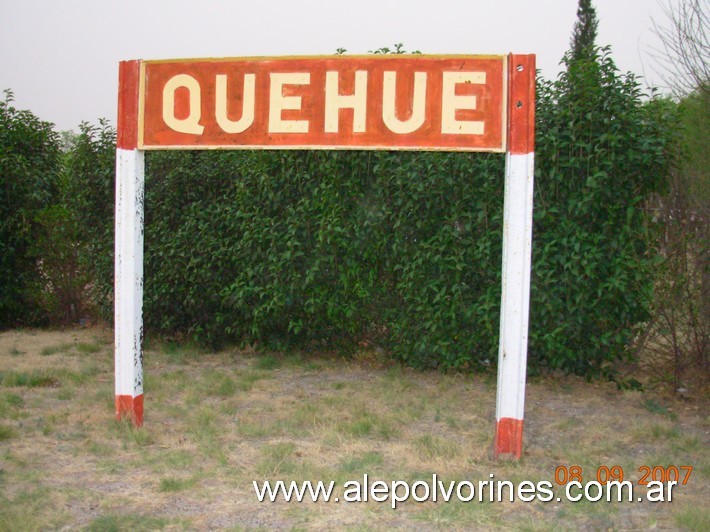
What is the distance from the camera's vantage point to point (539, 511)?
4.01 m

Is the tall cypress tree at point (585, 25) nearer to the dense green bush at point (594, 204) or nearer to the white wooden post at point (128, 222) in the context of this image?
the dense green bush at point (594, 204)

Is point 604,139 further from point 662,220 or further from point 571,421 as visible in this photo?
point 571,421

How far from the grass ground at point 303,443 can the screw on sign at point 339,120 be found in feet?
1.64

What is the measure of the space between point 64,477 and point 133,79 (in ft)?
9.26

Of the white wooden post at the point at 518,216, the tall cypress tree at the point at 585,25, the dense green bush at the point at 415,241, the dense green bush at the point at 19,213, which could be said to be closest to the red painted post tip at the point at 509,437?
the white wooden post at the point at 518,216

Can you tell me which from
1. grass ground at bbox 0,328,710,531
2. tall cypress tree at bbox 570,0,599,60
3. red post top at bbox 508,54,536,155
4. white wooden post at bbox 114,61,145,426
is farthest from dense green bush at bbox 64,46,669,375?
tall cypress tree at bbox 570,0,599,60

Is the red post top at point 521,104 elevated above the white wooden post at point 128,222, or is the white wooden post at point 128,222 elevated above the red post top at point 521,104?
the red post top at point 521,104

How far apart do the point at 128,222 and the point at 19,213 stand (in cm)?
536

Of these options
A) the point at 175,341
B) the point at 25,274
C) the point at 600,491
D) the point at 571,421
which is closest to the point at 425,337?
the point at 571,421

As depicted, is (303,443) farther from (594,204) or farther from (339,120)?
(594,204)

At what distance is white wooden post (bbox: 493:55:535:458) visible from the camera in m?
4.64

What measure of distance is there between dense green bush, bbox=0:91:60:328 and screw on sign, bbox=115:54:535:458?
5065 mm

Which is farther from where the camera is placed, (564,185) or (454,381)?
(454,381)

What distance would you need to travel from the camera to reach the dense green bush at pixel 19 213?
31.5 feet
